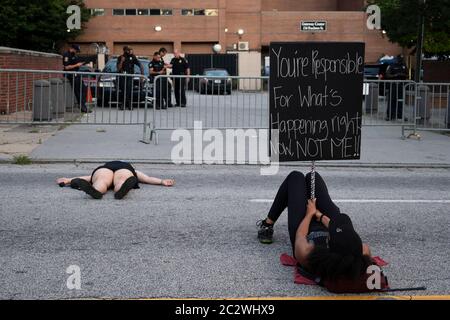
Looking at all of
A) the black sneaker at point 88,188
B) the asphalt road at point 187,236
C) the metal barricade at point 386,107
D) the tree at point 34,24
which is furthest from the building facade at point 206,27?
the black sneaker at point 88,188

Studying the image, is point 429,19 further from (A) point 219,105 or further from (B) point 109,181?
(B) point 109,181

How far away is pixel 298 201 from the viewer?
5.64 m

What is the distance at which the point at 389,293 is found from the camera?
4922 mm

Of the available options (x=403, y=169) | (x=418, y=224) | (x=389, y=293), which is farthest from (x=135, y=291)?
(x=403, y=169)

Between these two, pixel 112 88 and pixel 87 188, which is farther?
pixel 112 88

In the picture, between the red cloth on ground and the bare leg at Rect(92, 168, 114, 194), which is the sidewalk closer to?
the bare leg at Rect(92, 168, 114, 194)

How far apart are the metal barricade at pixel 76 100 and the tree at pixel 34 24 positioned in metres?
30.1

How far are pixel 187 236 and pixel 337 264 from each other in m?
2.17

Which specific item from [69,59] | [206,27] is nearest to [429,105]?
[69,59]

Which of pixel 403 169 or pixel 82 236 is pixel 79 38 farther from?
pixel 82 236

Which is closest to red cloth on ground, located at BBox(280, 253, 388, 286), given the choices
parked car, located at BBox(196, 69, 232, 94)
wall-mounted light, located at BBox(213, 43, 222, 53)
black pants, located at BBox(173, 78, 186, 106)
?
parked car, located at BBox(196, 69, 232, 94)

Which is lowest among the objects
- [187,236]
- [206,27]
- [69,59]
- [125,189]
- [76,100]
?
[187,236]

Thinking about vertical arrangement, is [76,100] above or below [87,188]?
above

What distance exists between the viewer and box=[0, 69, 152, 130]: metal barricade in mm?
13414
